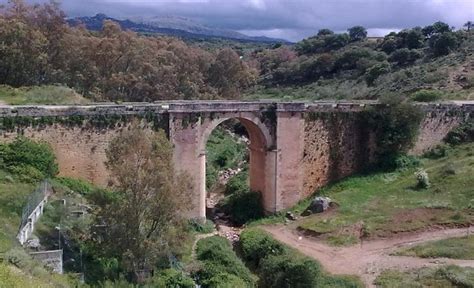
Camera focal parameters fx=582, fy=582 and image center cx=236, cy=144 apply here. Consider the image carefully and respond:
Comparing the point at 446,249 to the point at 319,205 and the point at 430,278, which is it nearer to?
the point at 430,278

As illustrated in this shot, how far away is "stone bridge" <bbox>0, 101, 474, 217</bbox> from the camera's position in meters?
28.3

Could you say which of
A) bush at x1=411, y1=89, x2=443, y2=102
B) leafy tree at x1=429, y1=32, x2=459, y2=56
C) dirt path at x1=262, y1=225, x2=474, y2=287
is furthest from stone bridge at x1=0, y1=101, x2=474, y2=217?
leafy tree at x1=429, y1=32, x2=459, y2=56

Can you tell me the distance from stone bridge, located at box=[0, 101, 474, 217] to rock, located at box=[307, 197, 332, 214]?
158cm

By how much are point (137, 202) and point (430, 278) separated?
1151 cm

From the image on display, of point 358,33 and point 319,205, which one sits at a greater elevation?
point 358,33

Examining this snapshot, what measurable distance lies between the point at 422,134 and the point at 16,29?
87.6 ft

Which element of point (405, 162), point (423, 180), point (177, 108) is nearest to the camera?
point (177, 108)

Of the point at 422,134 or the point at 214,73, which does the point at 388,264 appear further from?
the point at 214,73

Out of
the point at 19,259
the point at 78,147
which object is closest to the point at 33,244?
the point at 19,259

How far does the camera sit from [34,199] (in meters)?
22.5

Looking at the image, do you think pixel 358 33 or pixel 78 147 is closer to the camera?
pixel 78 147

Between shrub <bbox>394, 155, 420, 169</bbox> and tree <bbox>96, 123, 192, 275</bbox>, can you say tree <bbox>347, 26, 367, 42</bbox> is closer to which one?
shrub <bbox>394, 155, 420, 169</bbox>

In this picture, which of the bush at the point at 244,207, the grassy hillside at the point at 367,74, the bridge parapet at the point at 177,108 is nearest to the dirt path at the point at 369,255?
the bush at the point at 244,207

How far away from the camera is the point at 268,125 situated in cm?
3209
